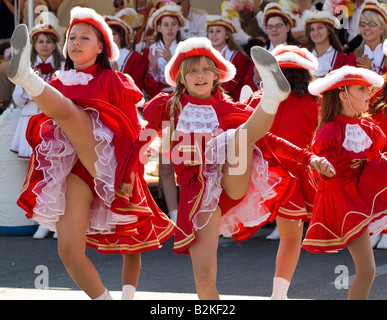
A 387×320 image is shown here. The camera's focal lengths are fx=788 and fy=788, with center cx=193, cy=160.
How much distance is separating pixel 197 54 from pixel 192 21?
3.86 m

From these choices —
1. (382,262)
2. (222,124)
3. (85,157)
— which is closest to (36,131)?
(85,157)

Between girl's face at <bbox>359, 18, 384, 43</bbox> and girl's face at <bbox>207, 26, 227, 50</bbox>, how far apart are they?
1311mm

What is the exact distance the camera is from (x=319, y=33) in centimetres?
678

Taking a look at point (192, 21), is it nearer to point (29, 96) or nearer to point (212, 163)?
point (29, 96)

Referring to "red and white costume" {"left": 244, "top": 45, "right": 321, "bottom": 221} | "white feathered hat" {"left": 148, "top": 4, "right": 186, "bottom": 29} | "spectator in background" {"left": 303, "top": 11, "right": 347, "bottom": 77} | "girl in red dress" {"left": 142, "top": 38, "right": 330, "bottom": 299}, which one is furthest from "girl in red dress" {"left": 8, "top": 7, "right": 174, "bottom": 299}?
"white feathered hat" {"left": 148, "top": 4, "right": 186, "bottom": 29}

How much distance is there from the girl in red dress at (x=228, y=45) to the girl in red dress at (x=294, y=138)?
7.47ft

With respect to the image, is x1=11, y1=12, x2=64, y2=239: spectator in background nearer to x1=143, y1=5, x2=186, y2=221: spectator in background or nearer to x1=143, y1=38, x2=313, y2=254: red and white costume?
x1=143, y1=5, x2=186, y2=221: spectator in background

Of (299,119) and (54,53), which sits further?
(54,53)

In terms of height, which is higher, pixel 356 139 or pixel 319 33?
pixel 319 33

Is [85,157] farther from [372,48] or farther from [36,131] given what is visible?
[372,48]

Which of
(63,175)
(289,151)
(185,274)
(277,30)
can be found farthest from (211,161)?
(277,30)

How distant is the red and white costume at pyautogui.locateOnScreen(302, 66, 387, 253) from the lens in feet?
13.6

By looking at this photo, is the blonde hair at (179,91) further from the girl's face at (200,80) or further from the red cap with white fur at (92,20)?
the red cap with white fur at (92,20)

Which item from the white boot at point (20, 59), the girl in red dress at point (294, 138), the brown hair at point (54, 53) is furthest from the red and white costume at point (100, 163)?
the brown hair at point (54, 53)
